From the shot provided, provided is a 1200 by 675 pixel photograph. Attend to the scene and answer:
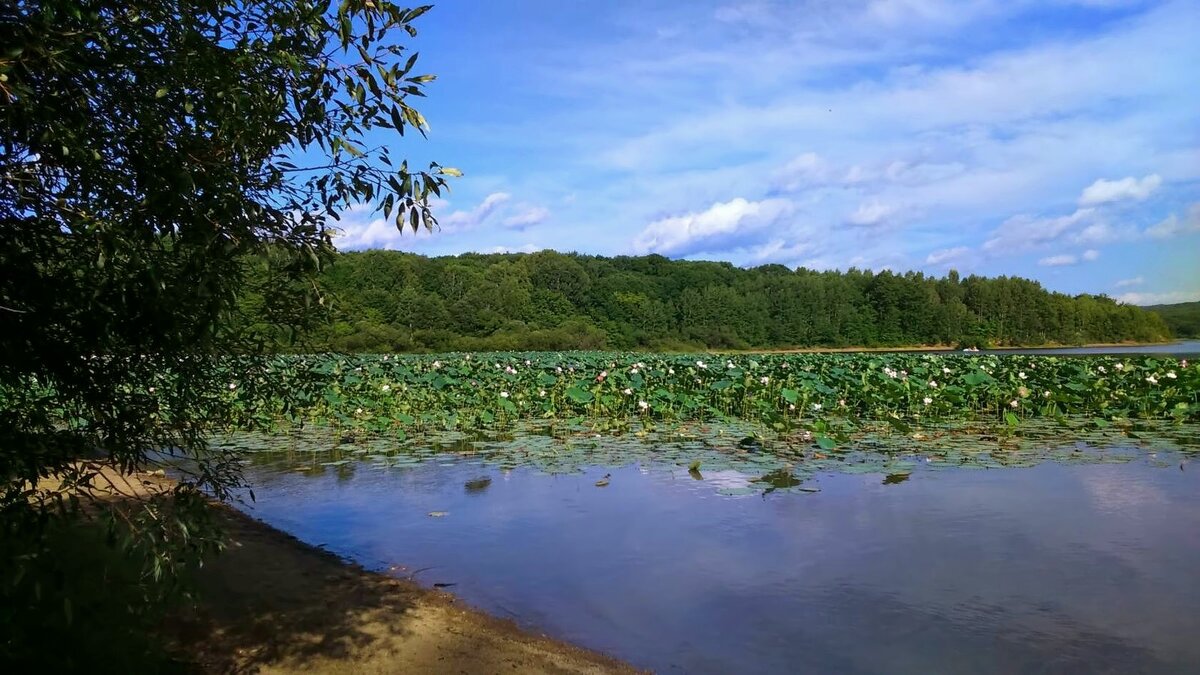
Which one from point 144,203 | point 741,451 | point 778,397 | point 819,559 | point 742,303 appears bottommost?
point 819,559

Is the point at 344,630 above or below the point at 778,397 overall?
below

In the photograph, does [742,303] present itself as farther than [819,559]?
Yes

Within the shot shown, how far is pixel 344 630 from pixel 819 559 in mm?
3634

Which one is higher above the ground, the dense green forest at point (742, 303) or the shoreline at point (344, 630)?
the dense green forest at point (742, 303)

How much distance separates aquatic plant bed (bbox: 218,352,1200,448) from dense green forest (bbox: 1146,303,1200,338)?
214 ft

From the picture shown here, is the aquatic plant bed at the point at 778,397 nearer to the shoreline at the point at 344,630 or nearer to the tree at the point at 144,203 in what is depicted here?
the shoreline at the point at 344,630

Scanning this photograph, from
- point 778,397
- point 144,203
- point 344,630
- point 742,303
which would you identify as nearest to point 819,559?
point 344,630

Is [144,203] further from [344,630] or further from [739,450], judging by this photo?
[739,450]

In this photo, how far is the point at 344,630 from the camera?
457 cm

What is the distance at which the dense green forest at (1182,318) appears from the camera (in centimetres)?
6911

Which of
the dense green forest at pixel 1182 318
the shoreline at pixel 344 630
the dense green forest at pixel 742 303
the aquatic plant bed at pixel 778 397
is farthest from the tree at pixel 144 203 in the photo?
the dense green forest at pixel 1182 318

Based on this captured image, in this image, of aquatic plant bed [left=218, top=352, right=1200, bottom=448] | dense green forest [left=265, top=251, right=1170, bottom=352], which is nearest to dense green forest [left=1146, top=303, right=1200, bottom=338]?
dense green forest [left=265, top=251, right=1170, bottom=352]

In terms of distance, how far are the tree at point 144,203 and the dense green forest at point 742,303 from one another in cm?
5799

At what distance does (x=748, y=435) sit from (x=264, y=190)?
9.65m
